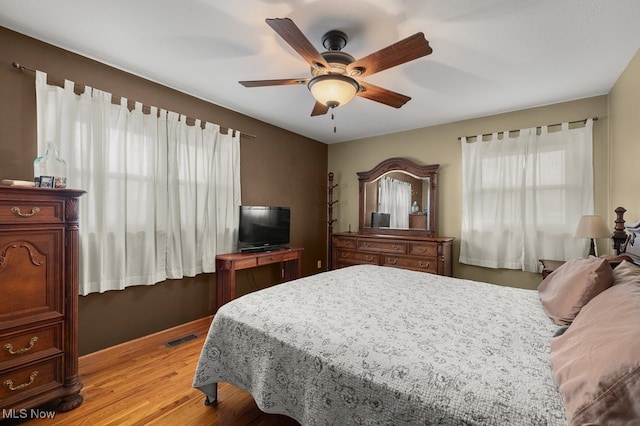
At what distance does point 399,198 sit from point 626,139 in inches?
96.3

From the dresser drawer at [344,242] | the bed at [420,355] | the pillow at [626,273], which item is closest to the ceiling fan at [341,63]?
the bed at [420,355]

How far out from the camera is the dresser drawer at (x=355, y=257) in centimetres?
420

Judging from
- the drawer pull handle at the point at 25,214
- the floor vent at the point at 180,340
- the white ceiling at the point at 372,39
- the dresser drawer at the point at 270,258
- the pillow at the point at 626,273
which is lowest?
the floor vent at the point at 180,340

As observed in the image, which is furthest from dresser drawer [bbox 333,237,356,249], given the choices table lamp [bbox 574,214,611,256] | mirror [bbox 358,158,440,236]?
table lamp [bbox 574,214,611,256]

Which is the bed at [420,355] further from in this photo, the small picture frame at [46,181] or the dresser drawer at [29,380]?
the small picture frame at [46,181]

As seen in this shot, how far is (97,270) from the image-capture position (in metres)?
2.49

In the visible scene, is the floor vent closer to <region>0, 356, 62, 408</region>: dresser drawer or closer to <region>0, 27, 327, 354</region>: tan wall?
<region>0, 27, 327, 354</region>: tan wall

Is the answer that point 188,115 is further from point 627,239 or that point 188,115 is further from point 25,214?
point 627,239

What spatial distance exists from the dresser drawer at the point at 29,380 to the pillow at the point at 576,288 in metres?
3.00

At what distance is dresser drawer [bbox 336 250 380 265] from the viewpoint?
420 centimetres

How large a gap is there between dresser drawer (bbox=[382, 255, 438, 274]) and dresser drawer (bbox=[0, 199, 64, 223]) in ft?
11.4

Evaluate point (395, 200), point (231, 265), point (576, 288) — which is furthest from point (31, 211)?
point (395, 200)

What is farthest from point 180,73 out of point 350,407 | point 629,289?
point 629,289

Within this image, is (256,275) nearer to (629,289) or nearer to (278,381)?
(278,381)
